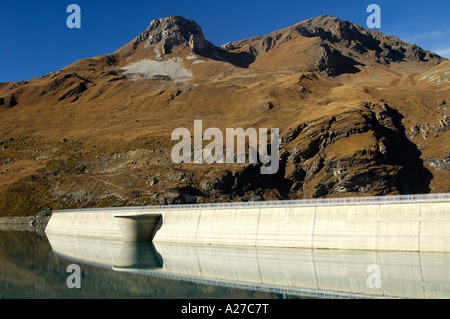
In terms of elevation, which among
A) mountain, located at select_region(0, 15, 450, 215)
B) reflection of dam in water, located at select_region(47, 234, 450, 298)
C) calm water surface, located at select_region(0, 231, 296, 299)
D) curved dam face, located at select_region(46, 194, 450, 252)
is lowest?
calm water surface, located at select_region(0, 231, 296, 299)

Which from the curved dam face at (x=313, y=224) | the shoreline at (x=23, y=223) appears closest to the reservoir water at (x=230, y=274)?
the curved dam face at (x=313, y=224)

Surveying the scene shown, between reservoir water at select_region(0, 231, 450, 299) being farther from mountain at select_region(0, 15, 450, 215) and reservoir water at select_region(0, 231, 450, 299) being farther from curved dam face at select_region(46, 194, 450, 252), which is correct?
mountain at select_region(0, 15, 450, 215)

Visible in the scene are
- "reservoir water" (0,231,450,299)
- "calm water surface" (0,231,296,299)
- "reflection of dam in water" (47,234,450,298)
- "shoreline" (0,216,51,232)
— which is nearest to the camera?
"reflection of dam in water" (47,234,450,298)

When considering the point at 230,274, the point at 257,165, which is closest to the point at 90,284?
the point at 230,274

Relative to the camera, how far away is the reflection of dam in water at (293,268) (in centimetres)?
3756

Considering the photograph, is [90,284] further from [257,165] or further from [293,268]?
[257,165]

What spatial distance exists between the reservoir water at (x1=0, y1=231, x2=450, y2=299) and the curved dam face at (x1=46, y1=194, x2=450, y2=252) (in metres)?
1.37

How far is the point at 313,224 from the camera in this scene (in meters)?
56.1

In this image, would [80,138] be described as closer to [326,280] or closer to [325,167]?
[325,167]

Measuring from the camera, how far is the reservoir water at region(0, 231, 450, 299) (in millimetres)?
37906

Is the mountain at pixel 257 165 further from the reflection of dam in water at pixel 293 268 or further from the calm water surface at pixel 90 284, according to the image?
the calm water surface at pixel 90 284

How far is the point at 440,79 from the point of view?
644 ft

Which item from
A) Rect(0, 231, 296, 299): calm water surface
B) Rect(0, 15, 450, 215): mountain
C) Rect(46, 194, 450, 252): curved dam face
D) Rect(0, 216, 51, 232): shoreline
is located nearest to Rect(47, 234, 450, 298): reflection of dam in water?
Rect(46, 194, 450, 252): curved dam face

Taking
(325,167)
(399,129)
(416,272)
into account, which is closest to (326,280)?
(416,272)
